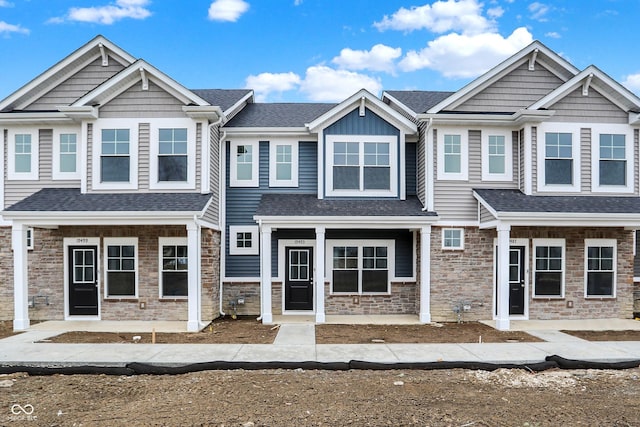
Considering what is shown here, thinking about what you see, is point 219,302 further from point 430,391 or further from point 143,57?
point 430,391

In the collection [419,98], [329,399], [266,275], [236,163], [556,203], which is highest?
[419,98]

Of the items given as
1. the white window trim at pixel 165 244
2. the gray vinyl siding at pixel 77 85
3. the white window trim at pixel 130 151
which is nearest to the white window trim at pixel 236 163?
the white window trim at pixel 165 244

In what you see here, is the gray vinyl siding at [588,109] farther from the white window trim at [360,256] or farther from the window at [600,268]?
→ the white window trim at [360,256]

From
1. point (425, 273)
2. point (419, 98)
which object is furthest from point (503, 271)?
point (419, 98)

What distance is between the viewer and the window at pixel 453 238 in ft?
40.4

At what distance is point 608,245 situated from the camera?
12602 mm

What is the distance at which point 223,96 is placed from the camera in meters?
15.1

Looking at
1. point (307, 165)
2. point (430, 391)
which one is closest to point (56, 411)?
point (430, 391)

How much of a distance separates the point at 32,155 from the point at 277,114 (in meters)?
7.25

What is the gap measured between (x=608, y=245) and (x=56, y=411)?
13478 millimetres

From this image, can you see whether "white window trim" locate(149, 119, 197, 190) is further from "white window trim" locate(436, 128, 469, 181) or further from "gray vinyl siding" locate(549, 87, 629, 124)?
"gray vinyl siding" locate(549, 87, 629, 124)

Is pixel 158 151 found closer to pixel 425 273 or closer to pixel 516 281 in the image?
pixel 425 273

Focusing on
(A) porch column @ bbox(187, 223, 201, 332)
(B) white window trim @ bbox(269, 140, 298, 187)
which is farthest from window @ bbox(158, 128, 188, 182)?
(B) white window trim @ bbox(269, 140, 298, 187)

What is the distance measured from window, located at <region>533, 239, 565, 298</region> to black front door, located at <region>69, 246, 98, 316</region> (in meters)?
12.2
